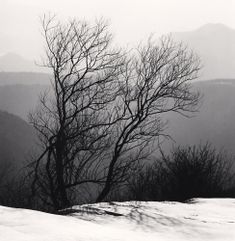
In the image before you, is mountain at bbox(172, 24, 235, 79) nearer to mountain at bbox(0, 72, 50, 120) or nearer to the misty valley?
mountain at bbox(0, 72, 50, 120)

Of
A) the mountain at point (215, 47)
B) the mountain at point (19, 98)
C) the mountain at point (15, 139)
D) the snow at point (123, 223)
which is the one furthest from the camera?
the mountain at point (215, 47)

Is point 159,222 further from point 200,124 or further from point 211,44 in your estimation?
point 211,44

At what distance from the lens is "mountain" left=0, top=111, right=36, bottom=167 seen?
66250 millimetres

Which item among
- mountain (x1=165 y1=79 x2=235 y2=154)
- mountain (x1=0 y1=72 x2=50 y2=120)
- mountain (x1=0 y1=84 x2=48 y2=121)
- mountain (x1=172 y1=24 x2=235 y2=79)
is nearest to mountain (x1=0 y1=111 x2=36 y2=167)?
mountain (x1=165 y1=79 x2=235 y2=154)

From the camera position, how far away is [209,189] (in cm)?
1703

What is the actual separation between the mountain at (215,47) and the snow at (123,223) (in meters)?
161

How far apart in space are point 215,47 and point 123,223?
180 m

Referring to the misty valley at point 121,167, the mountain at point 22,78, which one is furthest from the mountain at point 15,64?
the misty valley at point 121,167

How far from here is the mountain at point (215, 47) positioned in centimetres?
16538

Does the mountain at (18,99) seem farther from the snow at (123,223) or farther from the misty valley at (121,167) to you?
the snow at (123,223)

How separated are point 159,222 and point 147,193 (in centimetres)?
1492

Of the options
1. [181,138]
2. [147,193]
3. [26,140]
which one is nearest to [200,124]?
[181,138]

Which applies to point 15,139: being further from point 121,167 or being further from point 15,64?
point 15,64

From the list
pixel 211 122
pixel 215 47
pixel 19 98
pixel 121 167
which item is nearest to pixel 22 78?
pixel 19 98
